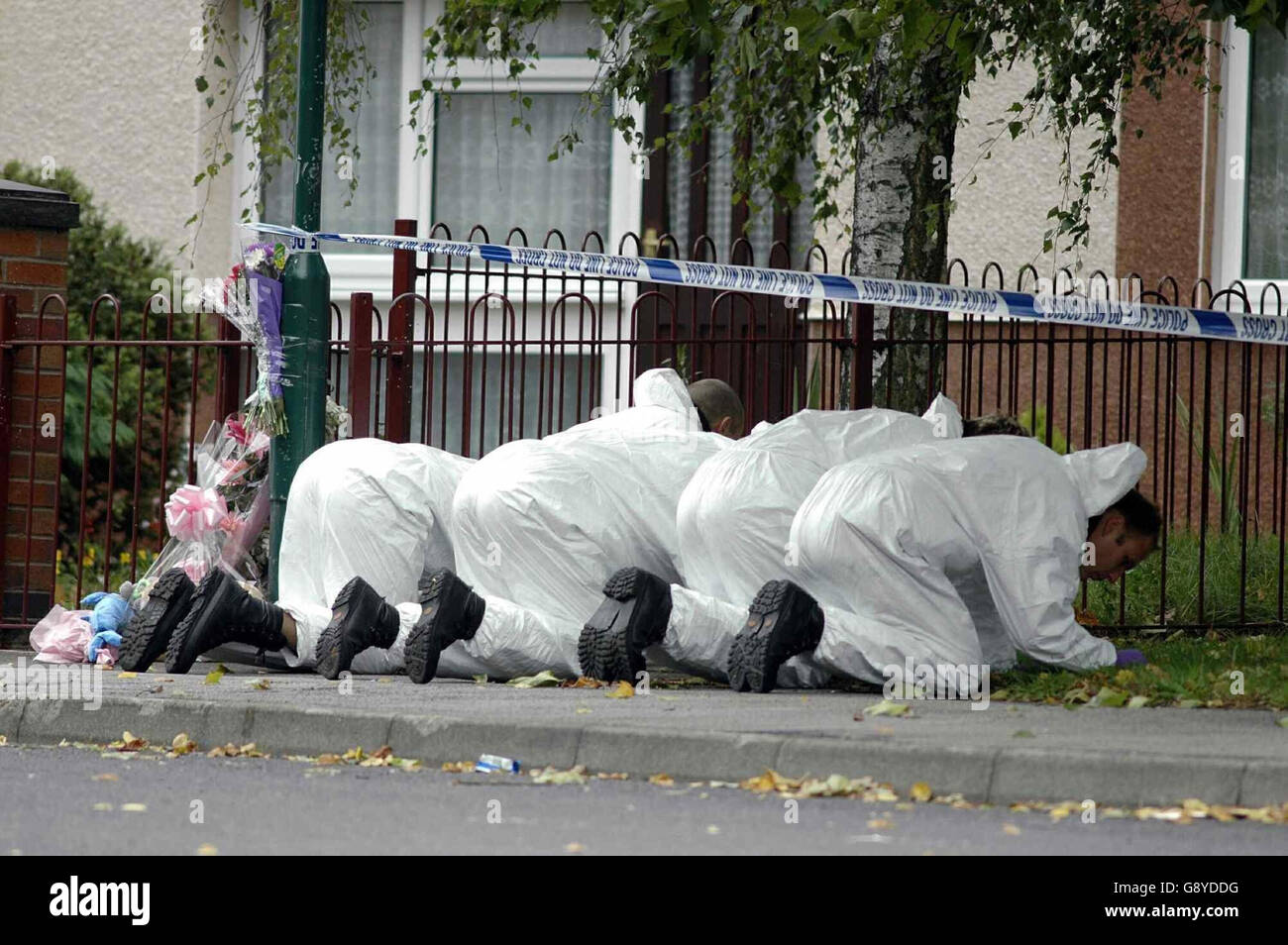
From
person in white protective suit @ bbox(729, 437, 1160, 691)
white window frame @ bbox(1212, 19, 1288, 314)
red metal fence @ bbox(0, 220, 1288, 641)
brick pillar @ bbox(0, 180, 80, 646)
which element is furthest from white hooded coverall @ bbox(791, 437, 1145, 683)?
white window frame @ bbox(1212, 19, 1288, 314)

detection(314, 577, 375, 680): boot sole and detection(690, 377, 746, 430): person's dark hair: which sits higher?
detection(690, 377, 746, 430): person's dark hair

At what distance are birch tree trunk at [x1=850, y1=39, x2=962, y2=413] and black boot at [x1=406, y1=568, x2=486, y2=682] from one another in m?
2.94

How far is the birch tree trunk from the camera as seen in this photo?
9.56 metres

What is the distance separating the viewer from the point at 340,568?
7.84 meters

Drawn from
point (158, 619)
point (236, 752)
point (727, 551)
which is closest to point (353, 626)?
point (158, 619)

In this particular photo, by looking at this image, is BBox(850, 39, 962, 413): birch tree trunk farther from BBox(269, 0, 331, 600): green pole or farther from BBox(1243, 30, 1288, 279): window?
BBox(1243, 30, 1288, 279): window

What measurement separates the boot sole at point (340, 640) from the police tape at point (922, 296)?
169 centimetres

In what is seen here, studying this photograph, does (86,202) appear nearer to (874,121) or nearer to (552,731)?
(874,121)

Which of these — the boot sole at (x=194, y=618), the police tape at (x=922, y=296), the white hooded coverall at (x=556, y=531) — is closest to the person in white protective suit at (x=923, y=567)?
the white hooded coverall at (x=556, y=531)

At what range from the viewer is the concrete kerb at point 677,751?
5.38m

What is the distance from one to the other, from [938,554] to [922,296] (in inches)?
54.6

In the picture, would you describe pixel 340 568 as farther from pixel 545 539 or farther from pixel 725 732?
pixel 725 732

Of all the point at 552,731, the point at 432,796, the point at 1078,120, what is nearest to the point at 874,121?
the point at 1078,120

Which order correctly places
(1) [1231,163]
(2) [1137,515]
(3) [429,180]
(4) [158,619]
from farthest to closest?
1. (3) [429,180]
2. (1) [1231,163]
3. (2) [1137,515]
4. (4) [158,619]
